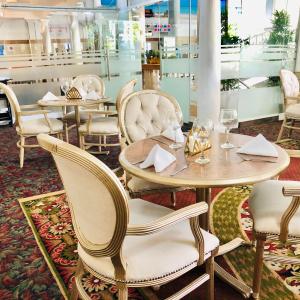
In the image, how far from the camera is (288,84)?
4297 millimetres

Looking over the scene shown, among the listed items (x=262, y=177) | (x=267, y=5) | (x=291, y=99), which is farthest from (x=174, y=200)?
(x=267, y=5)

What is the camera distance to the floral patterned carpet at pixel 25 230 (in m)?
1.76

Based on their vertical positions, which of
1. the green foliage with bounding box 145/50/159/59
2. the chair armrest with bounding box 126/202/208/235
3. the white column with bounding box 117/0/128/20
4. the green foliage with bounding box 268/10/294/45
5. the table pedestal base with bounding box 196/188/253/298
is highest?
the white column with bounding box 117/0/128/20

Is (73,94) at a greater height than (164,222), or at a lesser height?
greater

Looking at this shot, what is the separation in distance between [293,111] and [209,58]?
131cm

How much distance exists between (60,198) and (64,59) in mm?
4155

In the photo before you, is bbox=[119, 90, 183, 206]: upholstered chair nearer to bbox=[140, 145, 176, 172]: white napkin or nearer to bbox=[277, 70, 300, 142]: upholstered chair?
bbox=[140, 145, 176, 172]: white napkin

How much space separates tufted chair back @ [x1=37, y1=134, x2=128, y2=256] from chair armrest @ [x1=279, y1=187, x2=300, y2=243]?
68 cm

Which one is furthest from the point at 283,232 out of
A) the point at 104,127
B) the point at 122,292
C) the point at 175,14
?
the point at 175,14

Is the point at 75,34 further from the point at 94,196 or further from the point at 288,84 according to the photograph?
the point at 94,196

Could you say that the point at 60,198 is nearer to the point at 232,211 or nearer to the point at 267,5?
the point at 232,211

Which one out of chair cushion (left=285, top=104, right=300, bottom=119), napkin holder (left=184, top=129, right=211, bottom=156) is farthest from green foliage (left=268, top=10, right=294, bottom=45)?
Answer: napkin holder (left=184, top=129, right=211, bottom=156)

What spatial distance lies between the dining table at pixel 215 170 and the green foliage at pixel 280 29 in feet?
14.6

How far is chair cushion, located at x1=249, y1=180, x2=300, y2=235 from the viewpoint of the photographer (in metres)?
1.49
